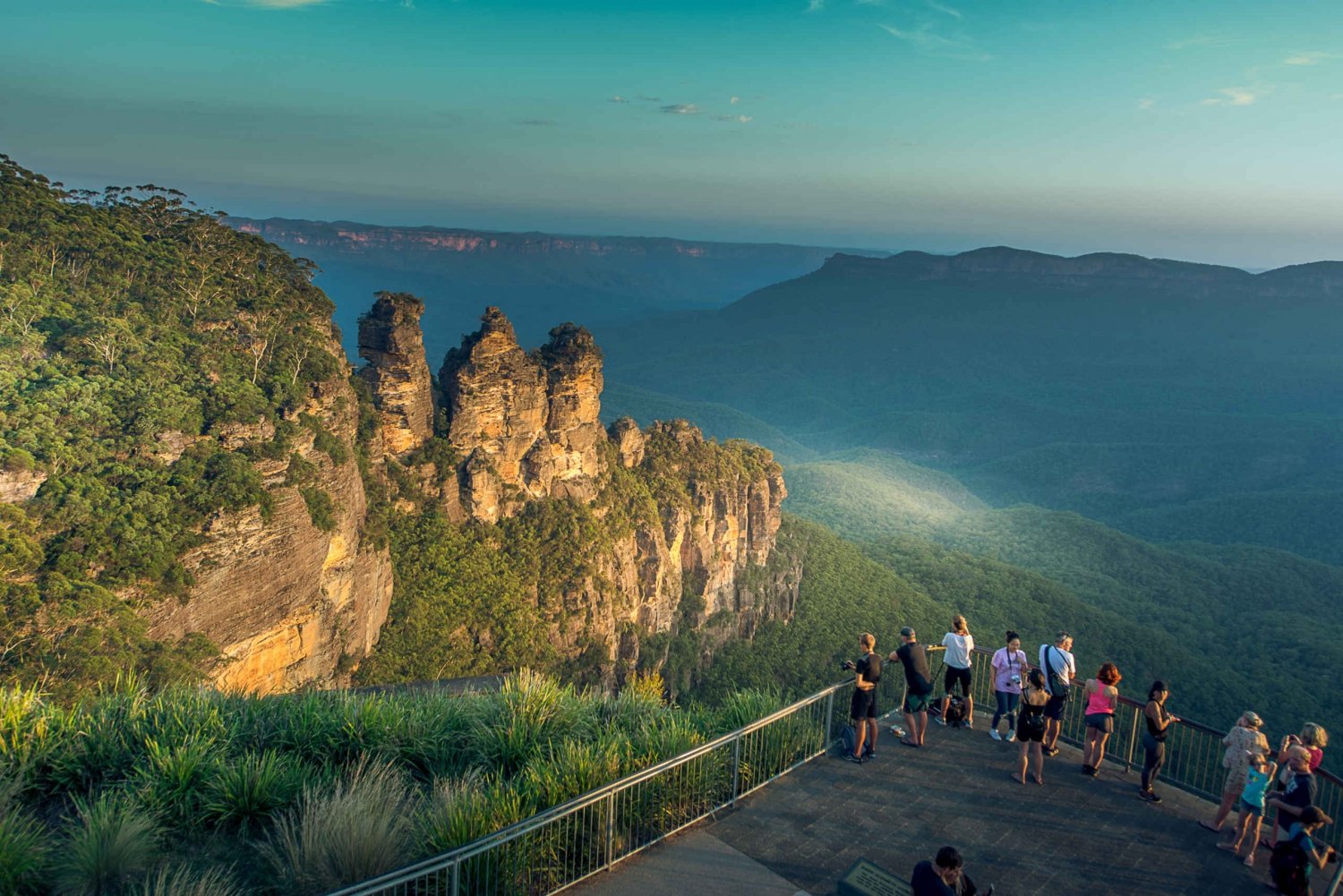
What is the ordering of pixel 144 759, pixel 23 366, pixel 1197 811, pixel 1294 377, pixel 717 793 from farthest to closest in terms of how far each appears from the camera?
1. pixel 1294 377
2. pixel 23 366
3. pixel 1197 811
4. pixel 717 793
5. pixel 144 759

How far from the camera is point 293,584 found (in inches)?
1302

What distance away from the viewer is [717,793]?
41.3ft

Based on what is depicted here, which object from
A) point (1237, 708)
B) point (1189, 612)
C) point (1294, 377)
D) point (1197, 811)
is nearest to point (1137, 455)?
point (1294, 377)

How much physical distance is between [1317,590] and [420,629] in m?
Answer: 99.6

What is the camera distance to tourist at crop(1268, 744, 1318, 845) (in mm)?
11023

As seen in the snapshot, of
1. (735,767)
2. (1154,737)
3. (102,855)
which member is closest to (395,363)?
(735,767)

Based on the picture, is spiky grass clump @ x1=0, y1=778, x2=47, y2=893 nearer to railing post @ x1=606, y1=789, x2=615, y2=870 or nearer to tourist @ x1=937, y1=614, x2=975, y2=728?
railing post @ x1=606, y1=789, x2=615, y2=870

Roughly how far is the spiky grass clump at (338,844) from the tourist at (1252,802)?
11956mm

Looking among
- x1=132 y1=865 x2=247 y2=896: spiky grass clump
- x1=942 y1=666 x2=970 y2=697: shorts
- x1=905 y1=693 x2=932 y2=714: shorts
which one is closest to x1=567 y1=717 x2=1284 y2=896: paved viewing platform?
x1=905 y1=693 x2=932 y2=714: shorts

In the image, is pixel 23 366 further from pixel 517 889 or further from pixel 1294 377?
pixel 1294 377

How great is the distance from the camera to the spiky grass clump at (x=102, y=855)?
333 inches

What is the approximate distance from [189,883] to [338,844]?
145 centimetres

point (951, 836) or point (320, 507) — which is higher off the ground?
point (951, 836)

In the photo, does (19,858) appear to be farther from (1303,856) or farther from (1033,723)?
(1303,856)
